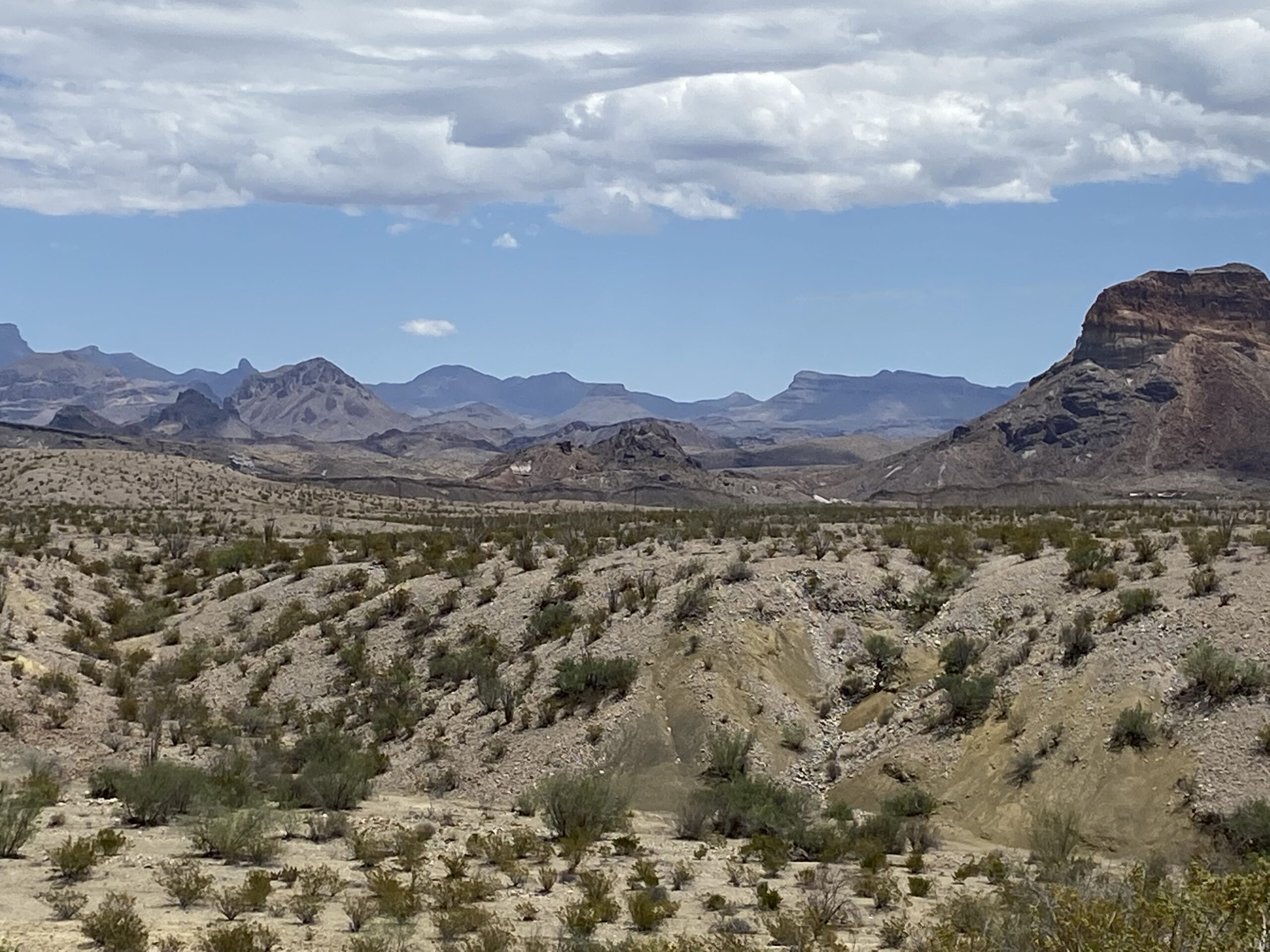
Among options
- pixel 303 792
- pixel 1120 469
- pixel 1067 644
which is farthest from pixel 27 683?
pixel 1120 469

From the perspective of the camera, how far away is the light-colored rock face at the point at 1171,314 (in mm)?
145875

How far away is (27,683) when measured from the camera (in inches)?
944

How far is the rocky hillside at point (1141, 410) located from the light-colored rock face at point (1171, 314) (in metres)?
0.15

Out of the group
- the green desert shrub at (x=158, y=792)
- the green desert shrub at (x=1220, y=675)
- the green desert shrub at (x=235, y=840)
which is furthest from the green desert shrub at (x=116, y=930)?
the green desert shrub at (x=1220, y=675)

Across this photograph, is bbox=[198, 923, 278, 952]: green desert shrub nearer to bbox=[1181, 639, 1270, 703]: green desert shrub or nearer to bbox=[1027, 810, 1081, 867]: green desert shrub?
bbox=[1027, 810, 1081, 867]: green desert shrub

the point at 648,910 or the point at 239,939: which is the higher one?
the point at 239,939

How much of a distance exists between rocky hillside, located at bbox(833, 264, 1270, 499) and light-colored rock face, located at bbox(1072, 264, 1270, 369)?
0.15 meters

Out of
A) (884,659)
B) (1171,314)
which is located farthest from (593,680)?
(1171,314)

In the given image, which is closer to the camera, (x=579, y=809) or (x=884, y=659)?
(x=579, y=809)

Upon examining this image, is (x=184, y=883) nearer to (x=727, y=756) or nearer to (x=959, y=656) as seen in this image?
(x=727, y=756)

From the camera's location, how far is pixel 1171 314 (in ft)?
490

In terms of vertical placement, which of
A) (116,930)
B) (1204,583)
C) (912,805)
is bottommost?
(912,805)

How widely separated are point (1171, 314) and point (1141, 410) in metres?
20.7

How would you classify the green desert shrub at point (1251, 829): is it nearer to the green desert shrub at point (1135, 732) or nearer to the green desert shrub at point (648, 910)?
the green desert shrub at point (1135, 732)
